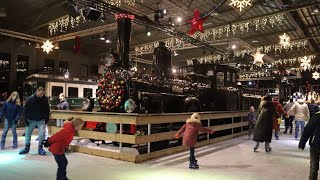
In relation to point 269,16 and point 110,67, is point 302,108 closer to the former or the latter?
point 269,16

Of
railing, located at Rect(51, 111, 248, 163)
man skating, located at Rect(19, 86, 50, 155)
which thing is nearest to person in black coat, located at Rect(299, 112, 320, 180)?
railing, located at Rect(51, 111, 248, 163)

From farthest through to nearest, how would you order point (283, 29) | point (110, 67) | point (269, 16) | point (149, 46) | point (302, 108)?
point (149, 46)
point (283, 29)
point (269, 16)
point (302, 108)
point (110, 67)

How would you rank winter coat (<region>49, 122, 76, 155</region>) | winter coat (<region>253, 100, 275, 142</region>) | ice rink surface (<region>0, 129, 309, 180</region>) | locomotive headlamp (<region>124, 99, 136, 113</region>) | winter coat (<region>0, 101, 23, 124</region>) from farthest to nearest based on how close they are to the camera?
winter coat (<region>253, 100, 275, 142</region>), winter coat (<region>0, 101, 23, 124</region>), locomotive headlamp (<region>124, 99, 136, 113</region>), ice rink surface (<region>0, 129, 309, 180</region>), winter coat (<region>49, 122, 76, 155</region>)

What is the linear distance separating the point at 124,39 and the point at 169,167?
11.7 feet

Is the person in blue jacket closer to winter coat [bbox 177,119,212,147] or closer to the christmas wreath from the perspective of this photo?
the christmas wreath

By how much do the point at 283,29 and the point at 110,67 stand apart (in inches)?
433

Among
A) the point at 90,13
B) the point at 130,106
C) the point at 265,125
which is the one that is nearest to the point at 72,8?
the point at 90,13

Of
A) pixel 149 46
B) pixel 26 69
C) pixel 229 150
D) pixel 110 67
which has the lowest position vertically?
pixel 229 150

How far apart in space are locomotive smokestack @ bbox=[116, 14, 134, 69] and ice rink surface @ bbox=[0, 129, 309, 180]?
8.25 feet

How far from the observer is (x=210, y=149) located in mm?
8219

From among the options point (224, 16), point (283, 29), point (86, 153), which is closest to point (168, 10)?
point (224, 16)

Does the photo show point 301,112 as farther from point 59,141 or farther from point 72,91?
point 72,91

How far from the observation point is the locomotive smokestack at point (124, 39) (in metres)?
7.65

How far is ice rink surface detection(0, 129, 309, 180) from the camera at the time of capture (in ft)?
16.6
